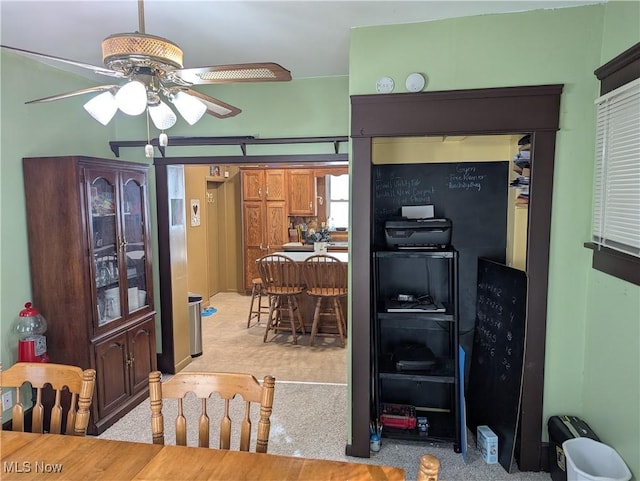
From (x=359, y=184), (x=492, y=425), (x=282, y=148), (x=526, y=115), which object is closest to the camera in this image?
(x=526, y=115)

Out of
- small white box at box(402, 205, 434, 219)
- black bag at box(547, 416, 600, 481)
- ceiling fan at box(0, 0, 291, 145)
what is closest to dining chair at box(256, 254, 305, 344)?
small white box at box(402, 205, 434, 219)

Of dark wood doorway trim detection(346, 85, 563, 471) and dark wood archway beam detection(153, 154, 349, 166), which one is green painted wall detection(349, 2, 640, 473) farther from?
dark wood archway beam detection(153, 154, 349, 166)

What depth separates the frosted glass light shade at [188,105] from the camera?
1.78 m

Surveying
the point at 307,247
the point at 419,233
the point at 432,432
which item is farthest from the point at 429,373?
the point at 307,247

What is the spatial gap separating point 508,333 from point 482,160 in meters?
1.19

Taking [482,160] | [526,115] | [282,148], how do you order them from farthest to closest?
1. [282,148]
2. [482,160]
3. [526,115]

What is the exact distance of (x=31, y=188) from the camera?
2.92 metres

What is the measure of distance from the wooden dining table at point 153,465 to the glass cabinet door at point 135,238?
1965 mm

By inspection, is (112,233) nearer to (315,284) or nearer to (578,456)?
(315,284)

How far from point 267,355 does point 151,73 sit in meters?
3.44

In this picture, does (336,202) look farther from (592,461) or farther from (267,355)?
(592,461)

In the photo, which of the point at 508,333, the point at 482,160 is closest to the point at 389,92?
the point at 482,160
